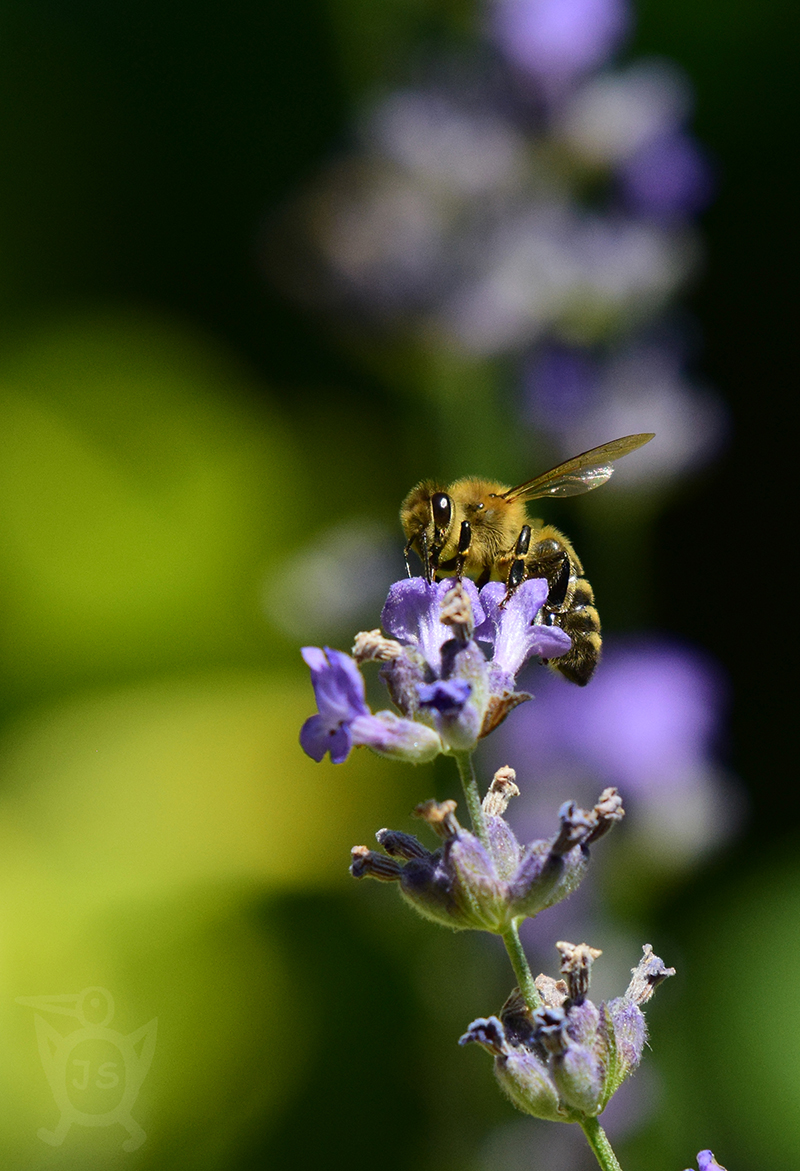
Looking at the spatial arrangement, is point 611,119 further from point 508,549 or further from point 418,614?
point 418,614

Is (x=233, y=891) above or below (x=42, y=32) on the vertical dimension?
below

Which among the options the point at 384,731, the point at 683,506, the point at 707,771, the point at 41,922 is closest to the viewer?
the point at 384,731

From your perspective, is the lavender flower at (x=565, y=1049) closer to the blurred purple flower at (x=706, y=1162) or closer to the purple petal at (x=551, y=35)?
the blurred purple flower at (x=706, y=1162)

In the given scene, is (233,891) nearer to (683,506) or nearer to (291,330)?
(683,506)

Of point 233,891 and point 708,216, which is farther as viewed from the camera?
point 708,216

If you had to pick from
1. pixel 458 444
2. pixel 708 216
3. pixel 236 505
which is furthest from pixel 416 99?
pixel 236 505

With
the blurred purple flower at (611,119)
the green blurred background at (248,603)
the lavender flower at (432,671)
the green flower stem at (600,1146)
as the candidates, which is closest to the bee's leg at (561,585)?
the lavender flower at (432,671)
